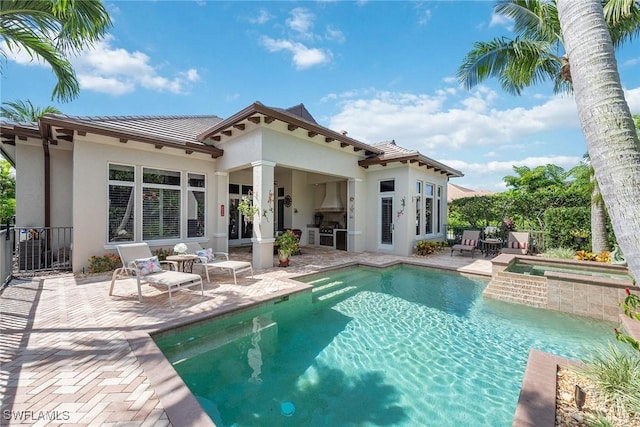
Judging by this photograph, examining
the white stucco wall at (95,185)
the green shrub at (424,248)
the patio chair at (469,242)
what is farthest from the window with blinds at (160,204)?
the patio chair at (469,242)

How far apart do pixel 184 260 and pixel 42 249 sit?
6.11 m

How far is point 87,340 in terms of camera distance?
4.37m

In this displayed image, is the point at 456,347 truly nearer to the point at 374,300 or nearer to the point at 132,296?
the point at 374,300

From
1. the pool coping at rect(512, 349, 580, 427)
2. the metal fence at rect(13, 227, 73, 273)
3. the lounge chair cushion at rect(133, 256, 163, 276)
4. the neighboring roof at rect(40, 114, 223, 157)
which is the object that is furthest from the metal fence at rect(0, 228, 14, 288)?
the pool coping at rect(512, 349, 580, 427)

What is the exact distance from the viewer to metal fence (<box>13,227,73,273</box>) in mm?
8820

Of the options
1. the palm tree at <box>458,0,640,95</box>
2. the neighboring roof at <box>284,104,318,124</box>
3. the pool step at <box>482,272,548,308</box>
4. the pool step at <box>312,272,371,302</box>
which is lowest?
the pool step at <box>312,272,371,302</box>

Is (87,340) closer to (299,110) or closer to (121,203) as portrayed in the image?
(121,203)

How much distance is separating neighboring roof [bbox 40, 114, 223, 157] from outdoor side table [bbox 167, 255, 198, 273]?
14.2 ft

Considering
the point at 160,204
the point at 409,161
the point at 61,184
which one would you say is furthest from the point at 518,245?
the point at 61,184

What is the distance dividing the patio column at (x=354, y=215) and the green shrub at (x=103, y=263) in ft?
31.9

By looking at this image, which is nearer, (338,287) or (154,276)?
(154,276)

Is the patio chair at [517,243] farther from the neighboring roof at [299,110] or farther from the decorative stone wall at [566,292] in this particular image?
the neighboring roof at [299,110]

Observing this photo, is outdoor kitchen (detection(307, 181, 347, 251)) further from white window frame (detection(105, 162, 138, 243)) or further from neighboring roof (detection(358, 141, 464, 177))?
white window frame (detection(105, 162, 138, 243))

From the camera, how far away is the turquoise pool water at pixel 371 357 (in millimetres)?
3354
